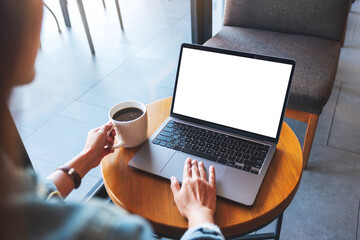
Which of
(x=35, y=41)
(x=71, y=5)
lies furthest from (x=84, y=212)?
(x=71, y=5)

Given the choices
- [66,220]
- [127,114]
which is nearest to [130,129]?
[127,114]

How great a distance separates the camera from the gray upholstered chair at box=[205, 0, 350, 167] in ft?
4.43

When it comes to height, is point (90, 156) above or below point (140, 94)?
above

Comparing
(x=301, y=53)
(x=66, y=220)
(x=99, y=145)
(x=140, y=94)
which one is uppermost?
(x=66, y=220)

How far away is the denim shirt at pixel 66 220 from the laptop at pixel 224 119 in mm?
429

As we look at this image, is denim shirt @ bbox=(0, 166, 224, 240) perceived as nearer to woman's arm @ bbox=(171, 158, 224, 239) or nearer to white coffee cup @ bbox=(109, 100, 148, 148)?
woman's arm @ bbox=(171, 158, 224, 239)

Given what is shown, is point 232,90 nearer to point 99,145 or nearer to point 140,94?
point 99,145

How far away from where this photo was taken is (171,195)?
0.75 metres

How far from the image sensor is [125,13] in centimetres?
314

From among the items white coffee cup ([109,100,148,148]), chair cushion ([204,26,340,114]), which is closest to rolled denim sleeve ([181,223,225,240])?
white coffee cup ([109,100,148,148])

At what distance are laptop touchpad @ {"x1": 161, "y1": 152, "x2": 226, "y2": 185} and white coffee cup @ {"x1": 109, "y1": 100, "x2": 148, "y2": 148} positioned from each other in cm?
12

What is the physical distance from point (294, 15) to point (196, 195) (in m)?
1.39

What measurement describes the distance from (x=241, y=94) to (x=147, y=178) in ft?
1.14

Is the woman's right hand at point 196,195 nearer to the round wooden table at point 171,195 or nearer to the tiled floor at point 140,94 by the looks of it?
the round wooden table at point 171,195
